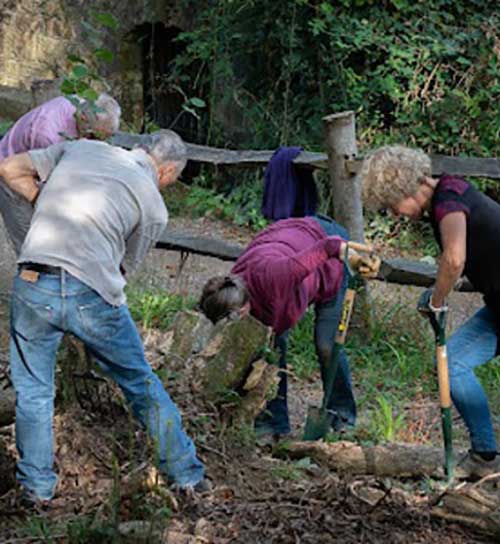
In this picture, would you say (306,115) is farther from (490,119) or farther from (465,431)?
(465,431)

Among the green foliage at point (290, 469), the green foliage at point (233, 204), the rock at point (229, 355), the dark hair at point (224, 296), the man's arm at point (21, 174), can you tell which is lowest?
the green foliage at point (233, 204)

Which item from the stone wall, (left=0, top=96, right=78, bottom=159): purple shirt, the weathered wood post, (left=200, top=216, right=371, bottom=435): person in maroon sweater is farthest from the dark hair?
the stone wall

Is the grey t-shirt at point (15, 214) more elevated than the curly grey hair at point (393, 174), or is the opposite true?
the curly grey hair at point (393, 174)

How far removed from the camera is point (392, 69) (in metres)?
10.1

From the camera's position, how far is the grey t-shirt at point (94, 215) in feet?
12.1

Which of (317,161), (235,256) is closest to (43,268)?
(317,161)

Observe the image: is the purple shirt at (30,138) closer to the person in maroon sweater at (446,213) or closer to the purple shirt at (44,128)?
the purple shirt at (44,128)

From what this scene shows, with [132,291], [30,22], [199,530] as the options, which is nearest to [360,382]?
[132,291]

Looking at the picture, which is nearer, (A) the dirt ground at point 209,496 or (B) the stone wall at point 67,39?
(A) the dirt ground at point 209,496

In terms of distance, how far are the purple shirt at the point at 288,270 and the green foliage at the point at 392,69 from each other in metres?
5.01

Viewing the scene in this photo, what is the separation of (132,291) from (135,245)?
10.5ft

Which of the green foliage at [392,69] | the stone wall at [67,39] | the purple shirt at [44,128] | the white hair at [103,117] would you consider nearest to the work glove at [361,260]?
the white hair at [103,117]

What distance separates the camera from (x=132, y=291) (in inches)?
281

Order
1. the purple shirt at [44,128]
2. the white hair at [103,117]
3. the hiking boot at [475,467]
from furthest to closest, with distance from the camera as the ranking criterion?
the purple shirt at [44,128], the white hair at [103,117], the hiking boot at [475,467]
